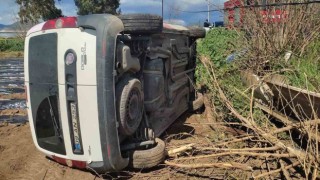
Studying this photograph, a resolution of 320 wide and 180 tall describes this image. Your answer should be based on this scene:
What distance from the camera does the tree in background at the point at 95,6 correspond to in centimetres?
4744

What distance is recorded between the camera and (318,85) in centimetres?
452

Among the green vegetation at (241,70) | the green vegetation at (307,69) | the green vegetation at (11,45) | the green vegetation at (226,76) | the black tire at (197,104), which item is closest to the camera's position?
the green vegetation at (307,69)

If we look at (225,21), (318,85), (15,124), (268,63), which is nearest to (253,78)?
(268,63)

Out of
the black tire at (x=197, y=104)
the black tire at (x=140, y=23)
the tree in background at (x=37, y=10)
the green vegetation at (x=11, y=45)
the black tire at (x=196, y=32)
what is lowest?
the green vegetation at (x=11, y=45)

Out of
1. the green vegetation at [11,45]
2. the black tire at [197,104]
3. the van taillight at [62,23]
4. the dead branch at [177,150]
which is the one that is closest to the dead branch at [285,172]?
the dead branch at [177,150]

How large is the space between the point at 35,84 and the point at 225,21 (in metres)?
4.51

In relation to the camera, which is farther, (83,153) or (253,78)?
(253,78)

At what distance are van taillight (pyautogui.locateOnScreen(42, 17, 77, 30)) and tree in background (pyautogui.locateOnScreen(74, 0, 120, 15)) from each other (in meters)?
44.1

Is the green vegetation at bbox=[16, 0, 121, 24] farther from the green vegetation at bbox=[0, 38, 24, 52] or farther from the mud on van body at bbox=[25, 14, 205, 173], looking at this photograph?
the mud on van body at bbox=[25, 14, 205, 173]

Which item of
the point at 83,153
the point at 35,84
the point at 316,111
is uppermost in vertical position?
the point at 35,84

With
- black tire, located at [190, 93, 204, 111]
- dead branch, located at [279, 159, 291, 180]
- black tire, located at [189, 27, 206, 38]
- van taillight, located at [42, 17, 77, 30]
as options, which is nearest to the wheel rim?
van taillight, located at [42, 17, 77, 30]

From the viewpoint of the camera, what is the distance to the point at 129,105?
13.0 ft

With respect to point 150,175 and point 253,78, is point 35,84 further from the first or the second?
point 253,78

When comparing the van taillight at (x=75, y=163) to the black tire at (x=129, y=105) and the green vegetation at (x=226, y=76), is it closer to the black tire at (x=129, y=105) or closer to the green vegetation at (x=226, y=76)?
the black tire at (x=129, y=105)
